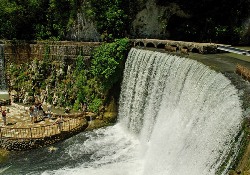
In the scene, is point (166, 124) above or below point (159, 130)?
above

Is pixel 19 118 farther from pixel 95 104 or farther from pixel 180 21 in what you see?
pixel 180 21

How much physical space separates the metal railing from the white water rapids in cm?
175

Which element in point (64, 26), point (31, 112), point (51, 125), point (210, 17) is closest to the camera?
point (51, 125)

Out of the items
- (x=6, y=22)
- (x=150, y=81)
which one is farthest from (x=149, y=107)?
(x=6, y=22)

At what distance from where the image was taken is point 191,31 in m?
28.6

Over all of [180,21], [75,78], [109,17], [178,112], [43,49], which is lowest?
[178,112]

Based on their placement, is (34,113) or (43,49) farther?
(43,49)

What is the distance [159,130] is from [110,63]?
7338 mm

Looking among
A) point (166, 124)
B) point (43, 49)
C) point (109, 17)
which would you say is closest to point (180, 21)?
point (109, 17)

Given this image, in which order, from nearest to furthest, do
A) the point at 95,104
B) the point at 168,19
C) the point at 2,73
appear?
1. the point at 95,104
2. the point at 168,19
3. the point at 2,73

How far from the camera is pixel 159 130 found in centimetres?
1945

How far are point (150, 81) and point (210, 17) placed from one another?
10.2 metres

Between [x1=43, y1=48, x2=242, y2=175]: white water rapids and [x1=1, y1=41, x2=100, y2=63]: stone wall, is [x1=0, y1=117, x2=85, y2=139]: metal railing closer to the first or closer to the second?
[x1=43, y1=48, x2=242, y2=175]: white water rapids

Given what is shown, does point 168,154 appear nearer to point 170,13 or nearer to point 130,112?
point 130,112
